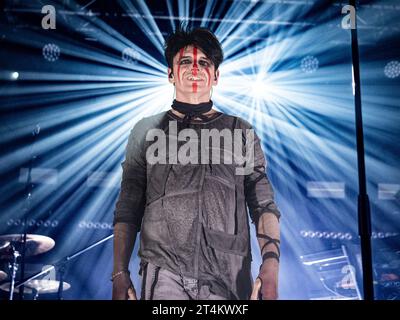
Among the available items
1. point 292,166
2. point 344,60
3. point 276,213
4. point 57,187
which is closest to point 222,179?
point 276,213

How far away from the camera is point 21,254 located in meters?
2.61

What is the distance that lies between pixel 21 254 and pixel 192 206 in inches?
41.7

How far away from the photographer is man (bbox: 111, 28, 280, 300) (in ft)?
7.18

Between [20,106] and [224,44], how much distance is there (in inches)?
51.2

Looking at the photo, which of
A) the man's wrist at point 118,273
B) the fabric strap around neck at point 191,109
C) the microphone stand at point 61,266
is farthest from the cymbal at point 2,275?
the fabric strap around neck at point 191,109

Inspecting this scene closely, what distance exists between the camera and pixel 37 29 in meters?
2.96

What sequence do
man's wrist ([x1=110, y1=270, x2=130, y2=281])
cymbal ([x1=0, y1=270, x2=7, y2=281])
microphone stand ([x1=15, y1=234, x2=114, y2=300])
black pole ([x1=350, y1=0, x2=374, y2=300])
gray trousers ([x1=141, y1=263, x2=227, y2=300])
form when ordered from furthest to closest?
cymbal ([x1=0, y1=270, x2=7, y2=281]) → microphone stand ([x1=15, y1=234, x2=114, y2=300]) → man's wrist ([x1=110, y1=270, x2=130, y2=281]) → gray trousers ([x1=141, y1=263, x2=227, y2=300]) → black pole ([x1=350, y1=0, x2=374, y2=300])

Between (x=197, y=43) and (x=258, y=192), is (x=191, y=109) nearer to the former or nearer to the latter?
(x=197, y=43)

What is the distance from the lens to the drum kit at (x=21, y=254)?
2.57 metres

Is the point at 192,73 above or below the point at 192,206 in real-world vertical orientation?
above

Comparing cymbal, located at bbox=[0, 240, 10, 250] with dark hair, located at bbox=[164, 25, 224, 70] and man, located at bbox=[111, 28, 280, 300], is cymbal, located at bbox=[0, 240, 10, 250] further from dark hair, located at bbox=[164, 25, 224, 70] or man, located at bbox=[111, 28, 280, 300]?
dark hair, located at bbox=[164, 25, 224, 70]

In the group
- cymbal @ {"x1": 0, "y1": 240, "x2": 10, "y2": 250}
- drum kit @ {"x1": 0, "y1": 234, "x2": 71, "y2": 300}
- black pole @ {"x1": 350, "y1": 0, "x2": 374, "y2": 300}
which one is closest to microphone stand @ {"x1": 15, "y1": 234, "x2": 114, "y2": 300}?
drum kit @ {"x1": 0, "y1": 234, "x2": 71, "y2": 300}

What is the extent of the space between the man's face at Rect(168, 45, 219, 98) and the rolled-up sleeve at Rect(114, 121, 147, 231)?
34 centimetres

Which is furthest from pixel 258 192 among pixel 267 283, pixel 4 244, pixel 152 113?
pixel 4 244
